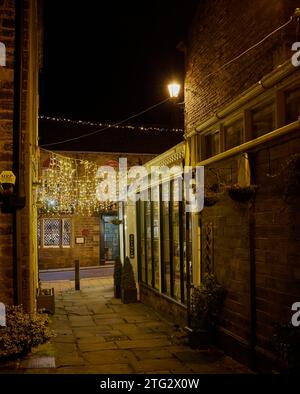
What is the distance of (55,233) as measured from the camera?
2666 cm

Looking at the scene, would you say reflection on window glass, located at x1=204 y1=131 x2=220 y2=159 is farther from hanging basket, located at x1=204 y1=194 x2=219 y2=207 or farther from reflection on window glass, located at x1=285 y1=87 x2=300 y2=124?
reflection on window glass, located at x1=285 y1=87 x2=300 y2=124

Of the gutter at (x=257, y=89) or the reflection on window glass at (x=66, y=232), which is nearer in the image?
the gutter at (x=257, y=89)

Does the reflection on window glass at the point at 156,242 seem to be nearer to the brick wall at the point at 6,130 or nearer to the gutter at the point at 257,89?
the gutter at the point at 257,89

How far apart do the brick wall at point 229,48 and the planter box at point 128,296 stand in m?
6.06

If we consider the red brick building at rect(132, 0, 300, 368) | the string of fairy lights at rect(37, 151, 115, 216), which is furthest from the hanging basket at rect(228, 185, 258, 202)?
the string of fairy lights at rect(37, 151, 115, 216)

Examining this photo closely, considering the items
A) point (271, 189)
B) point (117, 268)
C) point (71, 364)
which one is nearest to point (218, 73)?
point (271, 189)

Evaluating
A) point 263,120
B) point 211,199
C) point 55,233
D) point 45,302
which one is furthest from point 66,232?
point 263,120

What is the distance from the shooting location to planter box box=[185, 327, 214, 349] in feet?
28.5

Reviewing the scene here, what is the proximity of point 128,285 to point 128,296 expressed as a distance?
364 millimetres

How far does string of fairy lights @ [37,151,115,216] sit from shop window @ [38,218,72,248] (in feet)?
3.18

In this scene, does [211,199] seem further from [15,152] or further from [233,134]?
[15,152]

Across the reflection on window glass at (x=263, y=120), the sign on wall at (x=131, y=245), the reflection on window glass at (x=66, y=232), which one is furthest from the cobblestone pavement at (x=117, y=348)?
the reflection on window glass at (x=66, y=232)

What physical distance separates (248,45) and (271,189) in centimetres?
318

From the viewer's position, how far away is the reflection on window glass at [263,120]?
7199 millimetres
